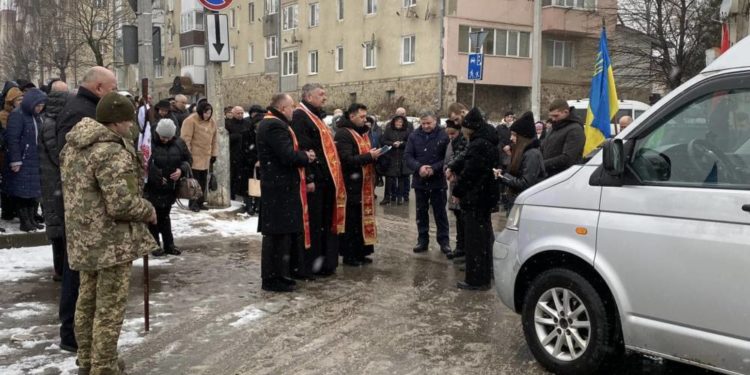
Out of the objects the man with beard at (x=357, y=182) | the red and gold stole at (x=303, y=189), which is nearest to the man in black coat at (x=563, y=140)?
the man with beard at (x=357, y=182)

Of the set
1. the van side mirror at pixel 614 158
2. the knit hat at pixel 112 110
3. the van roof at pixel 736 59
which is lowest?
the van side mirror at pixel 614 158

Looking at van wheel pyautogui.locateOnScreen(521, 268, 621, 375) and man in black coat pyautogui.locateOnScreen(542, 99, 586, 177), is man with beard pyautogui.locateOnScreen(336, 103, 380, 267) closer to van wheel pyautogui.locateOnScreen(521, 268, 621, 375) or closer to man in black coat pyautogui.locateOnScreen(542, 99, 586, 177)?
man in black coat pyautogui.locateOnScreen(542, 99, 586, 177)

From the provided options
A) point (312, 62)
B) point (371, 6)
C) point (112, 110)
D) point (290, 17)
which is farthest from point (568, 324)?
point (290, 17)

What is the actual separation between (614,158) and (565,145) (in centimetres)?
332

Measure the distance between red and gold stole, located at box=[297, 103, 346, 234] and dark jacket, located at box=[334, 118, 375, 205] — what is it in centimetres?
12

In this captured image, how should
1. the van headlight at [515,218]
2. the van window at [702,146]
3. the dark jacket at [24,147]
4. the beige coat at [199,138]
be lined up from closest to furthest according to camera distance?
the van window at [702,146], the van headlight at [515,218], the dark jacket at [24,147], the beige coat at [199,138]

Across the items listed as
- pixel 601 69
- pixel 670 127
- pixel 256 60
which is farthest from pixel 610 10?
pixel 670 127

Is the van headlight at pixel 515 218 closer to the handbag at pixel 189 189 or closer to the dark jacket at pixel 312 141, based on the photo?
the dark jacket at pixel 312 141

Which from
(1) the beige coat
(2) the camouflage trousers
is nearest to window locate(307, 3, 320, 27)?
(1) the beige coat

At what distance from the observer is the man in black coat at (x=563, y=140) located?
301 inches

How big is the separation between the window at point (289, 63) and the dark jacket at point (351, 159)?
118 feet

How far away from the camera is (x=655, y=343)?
434cm

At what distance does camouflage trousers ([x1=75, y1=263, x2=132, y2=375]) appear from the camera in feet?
14.8

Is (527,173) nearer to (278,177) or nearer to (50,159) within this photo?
(278,177)
